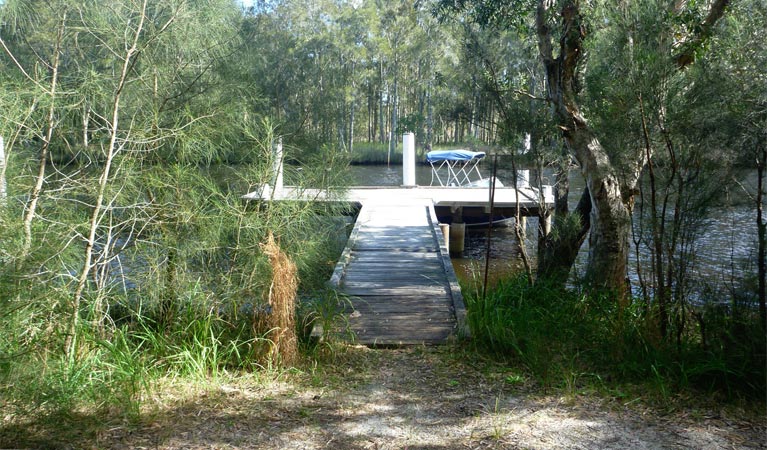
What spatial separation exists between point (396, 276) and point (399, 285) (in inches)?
16.8

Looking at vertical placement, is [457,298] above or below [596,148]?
below

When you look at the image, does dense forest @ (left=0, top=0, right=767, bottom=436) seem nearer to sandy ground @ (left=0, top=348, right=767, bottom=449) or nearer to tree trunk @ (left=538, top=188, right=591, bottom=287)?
tree trunk @ (left=538, top=188, right=591, bottom=287)

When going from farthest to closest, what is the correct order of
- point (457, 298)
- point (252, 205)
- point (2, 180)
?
point (457, 298)
point (252, 205)
point (2, 180)

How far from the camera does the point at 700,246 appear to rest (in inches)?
188

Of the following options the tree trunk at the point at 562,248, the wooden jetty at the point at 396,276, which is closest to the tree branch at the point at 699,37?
the tree trunk at the point at 562,248

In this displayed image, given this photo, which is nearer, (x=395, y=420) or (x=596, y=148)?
(x=395, y=420)

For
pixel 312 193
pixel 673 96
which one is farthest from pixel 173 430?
pixel 673 96

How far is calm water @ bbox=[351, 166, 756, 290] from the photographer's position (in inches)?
187

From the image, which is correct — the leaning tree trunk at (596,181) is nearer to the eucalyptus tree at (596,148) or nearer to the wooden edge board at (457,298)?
the eucalyptus tree at (596,148)

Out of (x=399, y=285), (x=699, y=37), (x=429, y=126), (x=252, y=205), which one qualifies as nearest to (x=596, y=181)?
(x=699, y=37)

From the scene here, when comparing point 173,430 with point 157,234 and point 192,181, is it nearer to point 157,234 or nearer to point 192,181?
point 157,234

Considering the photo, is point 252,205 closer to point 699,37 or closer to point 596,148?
point 596,148

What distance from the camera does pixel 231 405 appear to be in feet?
12.3

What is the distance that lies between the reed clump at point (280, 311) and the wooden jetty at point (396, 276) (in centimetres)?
45
